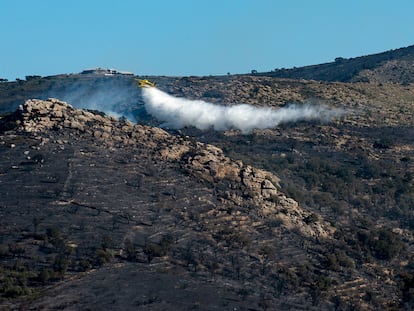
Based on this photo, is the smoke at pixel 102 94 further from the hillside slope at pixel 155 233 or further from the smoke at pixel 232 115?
the hillside slope at pixel 155 233

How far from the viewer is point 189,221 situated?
74.8 meters

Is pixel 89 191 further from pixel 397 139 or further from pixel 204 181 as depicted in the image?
pixel 397 139

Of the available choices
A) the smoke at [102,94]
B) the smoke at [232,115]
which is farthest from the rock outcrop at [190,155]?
the smoke at [102,94]

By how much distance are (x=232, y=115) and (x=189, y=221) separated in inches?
2673

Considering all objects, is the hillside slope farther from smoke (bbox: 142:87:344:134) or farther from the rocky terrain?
smoke (bbox: 142:87:344:134)

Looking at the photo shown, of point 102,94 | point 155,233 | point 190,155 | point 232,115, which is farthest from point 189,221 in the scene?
point 102,94

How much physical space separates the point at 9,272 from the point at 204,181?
2842 centimetres

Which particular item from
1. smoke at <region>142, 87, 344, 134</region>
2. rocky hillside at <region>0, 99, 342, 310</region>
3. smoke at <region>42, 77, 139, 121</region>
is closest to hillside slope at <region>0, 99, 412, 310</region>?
rocky hillside at <region>0, 99, 342, 310</region>

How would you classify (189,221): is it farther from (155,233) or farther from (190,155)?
(190,155)

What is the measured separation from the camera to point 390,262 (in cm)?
7856

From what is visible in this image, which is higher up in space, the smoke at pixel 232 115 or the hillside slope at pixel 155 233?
the smoke at pixel 232 115

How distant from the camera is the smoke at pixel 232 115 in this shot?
5369 inches

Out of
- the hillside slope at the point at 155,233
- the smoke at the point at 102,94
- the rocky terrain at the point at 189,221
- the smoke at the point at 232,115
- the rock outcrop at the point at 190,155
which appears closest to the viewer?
the hillside slope at the point at 155,233

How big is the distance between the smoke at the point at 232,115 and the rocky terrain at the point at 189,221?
15923mm
